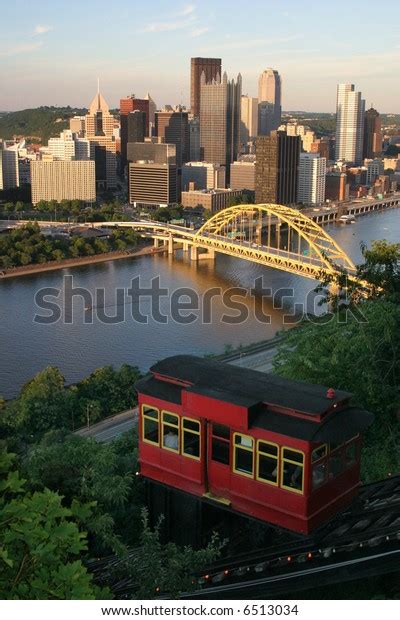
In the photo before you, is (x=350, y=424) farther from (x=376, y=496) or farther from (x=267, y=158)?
(x=267, y=158)

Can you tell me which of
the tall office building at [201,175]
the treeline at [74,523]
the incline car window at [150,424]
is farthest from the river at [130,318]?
the tall office building at [201,175]

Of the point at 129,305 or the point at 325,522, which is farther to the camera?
the point at 129,305

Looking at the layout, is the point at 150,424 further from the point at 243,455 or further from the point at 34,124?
the point at 34,124

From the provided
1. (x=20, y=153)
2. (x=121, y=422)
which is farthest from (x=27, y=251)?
(x=20, y=153)

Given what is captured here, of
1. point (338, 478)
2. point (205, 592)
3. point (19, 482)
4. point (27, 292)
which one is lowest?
point (27, 292)

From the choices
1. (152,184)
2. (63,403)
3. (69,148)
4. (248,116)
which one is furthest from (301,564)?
(248,116)

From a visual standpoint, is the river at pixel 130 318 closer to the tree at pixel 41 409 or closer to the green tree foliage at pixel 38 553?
the tree at pixel 41 409

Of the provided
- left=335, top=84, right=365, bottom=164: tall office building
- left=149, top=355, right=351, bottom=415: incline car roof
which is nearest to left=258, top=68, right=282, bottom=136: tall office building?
left=335, top=84, right=365, bottom=164: tall office building
